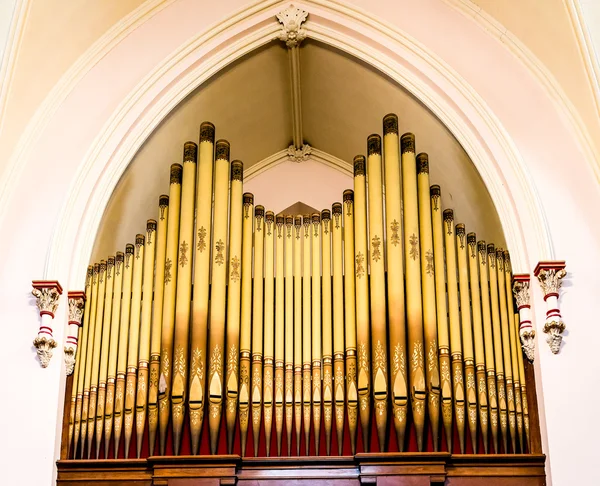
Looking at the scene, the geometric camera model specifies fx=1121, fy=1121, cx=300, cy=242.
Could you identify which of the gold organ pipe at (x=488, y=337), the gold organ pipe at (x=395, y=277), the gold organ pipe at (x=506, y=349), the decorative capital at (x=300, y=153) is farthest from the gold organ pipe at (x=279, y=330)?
the decorative capital at (x=300, y=153)

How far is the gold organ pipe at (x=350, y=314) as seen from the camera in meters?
7.88

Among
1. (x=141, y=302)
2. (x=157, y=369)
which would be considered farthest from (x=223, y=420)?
(x=141, y=302)

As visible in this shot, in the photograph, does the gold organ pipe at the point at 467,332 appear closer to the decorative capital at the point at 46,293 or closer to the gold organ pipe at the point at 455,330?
the gold organ pipe at the point at 455,330

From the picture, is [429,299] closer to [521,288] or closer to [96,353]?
[521,288]

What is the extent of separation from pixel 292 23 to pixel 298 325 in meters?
2.74

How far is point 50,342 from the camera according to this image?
26.6 feet

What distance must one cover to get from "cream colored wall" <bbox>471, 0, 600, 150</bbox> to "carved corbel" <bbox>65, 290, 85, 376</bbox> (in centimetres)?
404

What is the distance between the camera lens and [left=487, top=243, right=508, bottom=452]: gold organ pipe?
25.8 feet

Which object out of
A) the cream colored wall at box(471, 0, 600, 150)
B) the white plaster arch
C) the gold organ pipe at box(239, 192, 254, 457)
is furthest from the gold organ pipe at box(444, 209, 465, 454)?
the gold organ pipe at box(239, 192, 254, 457)

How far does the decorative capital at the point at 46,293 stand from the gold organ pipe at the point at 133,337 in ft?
1.86

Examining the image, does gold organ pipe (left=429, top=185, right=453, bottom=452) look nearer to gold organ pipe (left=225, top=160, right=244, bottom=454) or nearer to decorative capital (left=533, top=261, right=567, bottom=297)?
decorative capital (left=533, top=261, right=567, bottom=297)

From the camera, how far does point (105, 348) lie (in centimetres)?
827

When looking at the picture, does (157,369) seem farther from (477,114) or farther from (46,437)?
(477,114)

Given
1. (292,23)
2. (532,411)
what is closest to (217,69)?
(292,23)
